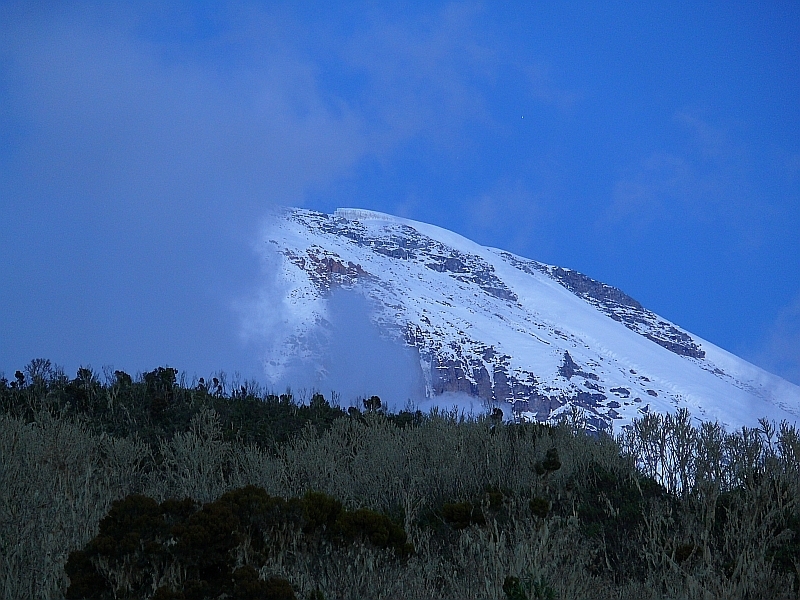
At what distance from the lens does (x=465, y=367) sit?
39.8 metres

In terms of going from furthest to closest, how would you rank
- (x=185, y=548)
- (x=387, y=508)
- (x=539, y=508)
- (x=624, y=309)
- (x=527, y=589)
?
1. (x=624, y=309)
2. (x=387, y=508)
3. (x=539, y=508)
4. (x=527, y=589)
5. (x=185, y=548)

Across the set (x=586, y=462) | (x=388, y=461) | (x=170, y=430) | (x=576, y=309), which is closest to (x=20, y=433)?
(x=170, y=430)

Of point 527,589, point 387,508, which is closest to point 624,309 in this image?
point 387,508

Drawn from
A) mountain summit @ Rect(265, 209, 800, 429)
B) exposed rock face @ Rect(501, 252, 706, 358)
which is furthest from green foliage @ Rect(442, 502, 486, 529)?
exposed rock face @ Rect(501, 252, 706, 358)

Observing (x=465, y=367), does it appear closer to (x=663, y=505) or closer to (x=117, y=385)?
(x=117, y=385)

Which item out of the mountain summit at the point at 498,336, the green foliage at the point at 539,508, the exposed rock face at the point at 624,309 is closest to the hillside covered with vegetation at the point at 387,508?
the green foliage at the point at 539,508

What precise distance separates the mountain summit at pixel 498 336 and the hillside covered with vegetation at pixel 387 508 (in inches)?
663

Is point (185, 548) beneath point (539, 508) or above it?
beneath

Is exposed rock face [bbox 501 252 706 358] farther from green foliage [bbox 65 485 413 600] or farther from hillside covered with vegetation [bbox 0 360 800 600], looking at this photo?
green foliage [bbox 65 485 413 600]

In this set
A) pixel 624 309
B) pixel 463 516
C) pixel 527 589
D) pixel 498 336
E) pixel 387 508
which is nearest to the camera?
pixel 527 589

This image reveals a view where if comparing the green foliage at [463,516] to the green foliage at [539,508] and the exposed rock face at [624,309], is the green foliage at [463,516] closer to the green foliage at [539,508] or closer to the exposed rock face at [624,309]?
the green foliage at [539,508]

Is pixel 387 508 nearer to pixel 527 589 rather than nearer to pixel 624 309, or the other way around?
pixel 527 589

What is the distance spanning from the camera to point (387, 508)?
6.68 metres

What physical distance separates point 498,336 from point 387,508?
126 ft
